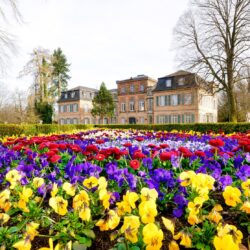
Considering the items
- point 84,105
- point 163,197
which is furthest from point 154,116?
point 163,197

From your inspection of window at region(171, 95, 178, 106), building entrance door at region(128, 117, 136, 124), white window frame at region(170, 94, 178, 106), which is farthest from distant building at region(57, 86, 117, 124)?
window at region(171, 95, 178, 106)

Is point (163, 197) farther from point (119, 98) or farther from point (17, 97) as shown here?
point (119, 98)

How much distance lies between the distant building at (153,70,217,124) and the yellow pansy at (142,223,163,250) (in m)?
31.3

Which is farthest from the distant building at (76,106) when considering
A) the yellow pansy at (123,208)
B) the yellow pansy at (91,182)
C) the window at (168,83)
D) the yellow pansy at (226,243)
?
the yellow pansy at (226,243)

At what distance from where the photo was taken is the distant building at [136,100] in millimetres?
38281

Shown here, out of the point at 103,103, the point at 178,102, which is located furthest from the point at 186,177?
the point at 103,103

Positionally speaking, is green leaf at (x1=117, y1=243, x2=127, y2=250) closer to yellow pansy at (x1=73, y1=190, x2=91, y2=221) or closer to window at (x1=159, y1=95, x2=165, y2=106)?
yellow pansy at (x1=73, y1=190, x2=91, y2=221)

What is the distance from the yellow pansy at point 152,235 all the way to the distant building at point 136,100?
36.7 meters

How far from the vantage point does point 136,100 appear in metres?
39.3

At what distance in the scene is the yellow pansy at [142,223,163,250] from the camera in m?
A: 1.21

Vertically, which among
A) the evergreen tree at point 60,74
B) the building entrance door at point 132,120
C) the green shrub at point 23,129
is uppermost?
the evergreen tree at point 60,74

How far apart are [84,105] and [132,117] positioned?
36.4 feet

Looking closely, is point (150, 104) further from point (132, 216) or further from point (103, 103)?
point (132, 216)

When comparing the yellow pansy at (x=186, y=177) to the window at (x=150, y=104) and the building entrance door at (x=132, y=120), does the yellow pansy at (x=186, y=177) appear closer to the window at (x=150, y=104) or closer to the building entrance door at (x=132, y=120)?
the window at (x=150, y=104)
